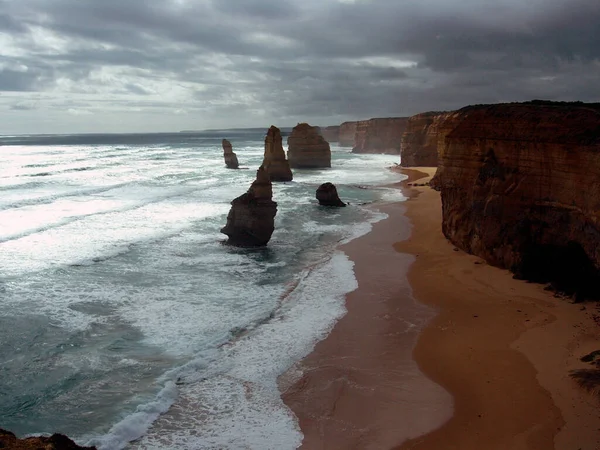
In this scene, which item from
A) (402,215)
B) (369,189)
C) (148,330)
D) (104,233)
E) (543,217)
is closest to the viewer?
(148,330)

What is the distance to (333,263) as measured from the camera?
21297 millimetres

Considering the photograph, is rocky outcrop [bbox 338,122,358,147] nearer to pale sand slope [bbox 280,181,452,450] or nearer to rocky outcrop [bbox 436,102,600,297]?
rocky outcrop [bbox 436,102,600,297]

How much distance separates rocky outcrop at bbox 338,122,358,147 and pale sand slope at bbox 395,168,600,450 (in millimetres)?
126203

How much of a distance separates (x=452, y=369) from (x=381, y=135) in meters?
100

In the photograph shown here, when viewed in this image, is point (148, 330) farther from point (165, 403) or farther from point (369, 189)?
point (369, 189)

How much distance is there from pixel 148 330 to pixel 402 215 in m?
21.5

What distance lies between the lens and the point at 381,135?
357ft

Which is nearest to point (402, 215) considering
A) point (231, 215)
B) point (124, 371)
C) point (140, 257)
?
point (231, 215)

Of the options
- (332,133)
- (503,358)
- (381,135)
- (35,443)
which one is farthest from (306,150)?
(332,133)

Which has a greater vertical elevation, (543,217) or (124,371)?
(543,217)

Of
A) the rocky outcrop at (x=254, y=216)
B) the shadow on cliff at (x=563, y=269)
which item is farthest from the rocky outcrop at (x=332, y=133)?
the shadow on cliff at (x=563, y=269)

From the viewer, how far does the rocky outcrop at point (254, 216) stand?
24484 mm

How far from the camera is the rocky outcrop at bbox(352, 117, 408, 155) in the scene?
105 meters

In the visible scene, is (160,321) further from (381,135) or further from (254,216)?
(381,135)
